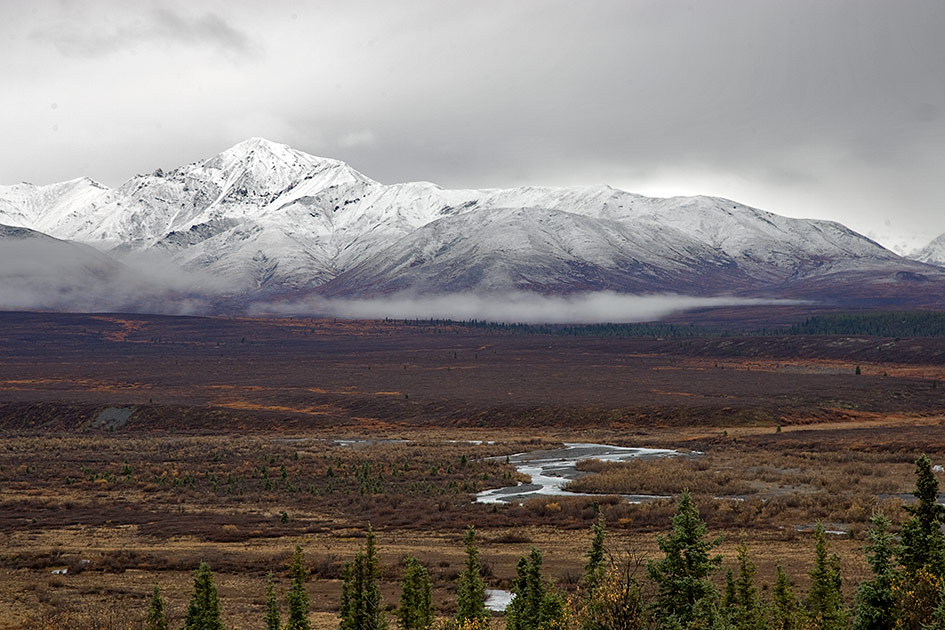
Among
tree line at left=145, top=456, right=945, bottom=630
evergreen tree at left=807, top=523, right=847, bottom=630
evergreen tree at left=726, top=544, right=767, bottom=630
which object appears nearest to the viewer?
tree line at left=145, top=456, right=945, bottom=630

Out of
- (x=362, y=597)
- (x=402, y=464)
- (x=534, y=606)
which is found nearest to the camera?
(x=534, y=606)

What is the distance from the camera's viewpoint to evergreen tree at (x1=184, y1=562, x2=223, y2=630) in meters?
19.2

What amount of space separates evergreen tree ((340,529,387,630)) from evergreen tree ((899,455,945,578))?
11301mm

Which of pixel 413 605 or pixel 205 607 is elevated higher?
pixel 205 607

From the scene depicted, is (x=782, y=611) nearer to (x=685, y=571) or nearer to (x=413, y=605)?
(x=685, y=571)

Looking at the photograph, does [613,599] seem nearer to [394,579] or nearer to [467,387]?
[394,579]

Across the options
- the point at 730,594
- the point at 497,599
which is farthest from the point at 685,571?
the point at 497,599

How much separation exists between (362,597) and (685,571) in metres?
7.87

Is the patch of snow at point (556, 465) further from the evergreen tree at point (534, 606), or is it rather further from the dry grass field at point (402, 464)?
the evergreen tree at point (534, 606)

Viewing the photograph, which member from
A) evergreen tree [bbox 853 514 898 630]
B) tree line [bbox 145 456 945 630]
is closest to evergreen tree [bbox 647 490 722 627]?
tree line [bbox 145 456 945 630]

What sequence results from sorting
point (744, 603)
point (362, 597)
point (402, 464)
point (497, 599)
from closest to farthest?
1. point (744, 603)
2. point (362, 597)
3. point (497, 599)
4. point (402, 464)

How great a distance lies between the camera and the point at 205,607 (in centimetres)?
1964

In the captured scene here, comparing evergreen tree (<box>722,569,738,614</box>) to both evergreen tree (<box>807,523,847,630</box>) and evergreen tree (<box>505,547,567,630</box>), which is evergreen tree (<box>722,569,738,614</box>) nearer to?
evergreen tree (<box>807,523,847,630</box>)

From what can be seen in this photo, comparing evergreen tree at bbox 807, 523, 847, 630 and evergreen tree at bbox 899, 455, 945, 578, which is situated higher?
evergreen tree at bbox 899, 455, 945, 578
